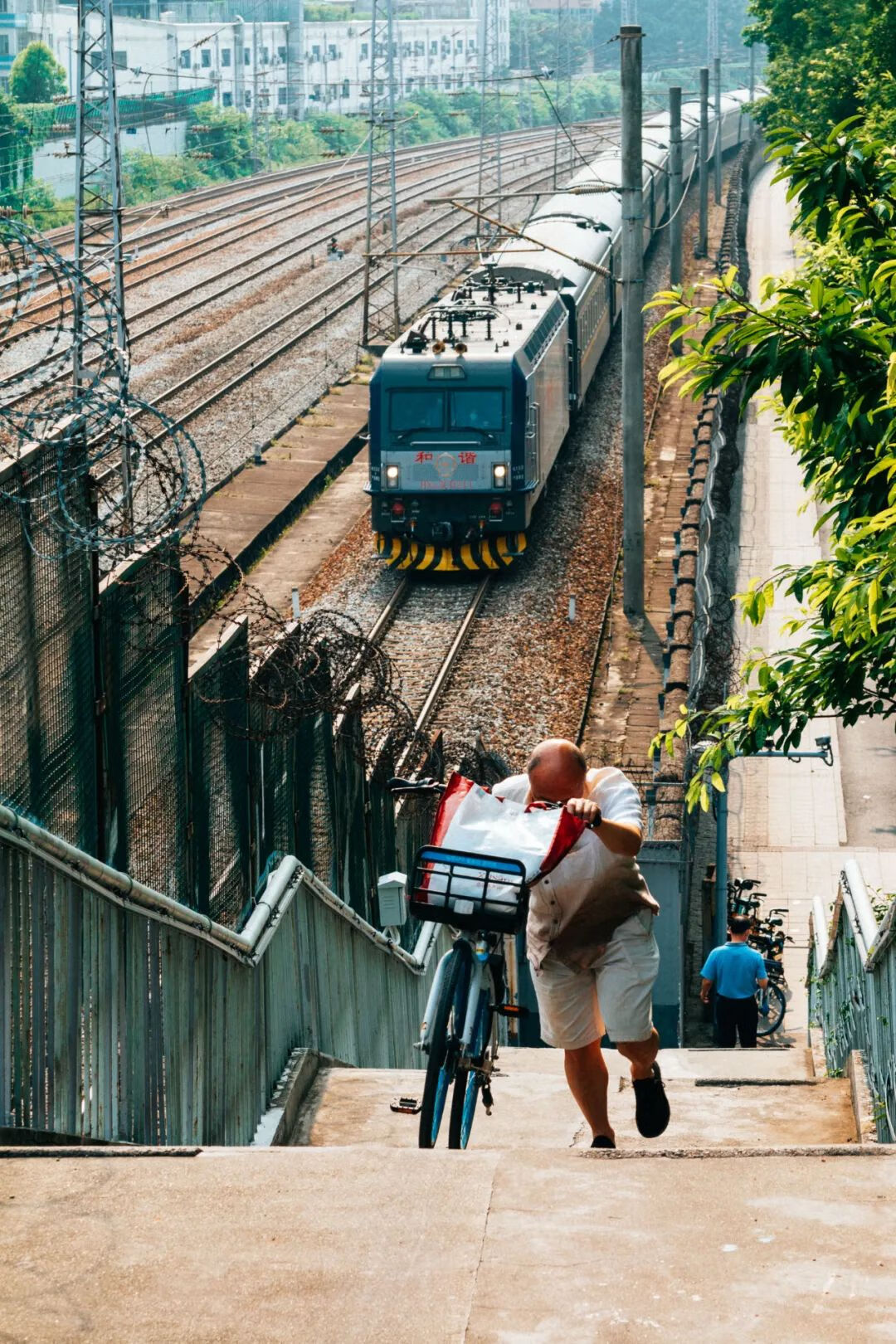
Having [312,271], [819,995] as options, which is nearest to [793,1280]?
[819,995]

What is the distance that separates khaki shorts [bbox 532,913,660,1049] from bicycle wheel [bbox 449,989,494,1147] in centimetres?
19

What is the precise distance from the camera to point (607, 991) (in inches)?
234

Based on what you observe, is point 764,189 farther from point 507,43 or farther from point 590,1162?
point 590,1162

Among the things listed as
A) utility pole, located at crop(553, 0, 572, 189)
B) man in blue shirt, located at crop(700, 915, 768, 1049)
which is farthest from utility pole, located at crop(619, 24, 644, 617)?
utility pole, located at crop(553, 0, 572, 189)

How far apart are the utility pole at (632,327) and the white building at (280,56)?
51.4m

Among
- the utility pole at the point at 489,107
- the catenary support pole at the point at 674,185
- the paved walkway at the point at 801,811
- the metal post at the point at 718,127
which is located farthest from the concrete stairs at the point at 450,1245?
the metal post at the point at 718,127

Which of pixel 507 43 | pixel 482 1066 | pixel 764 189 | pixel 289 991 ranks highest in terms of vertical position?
pixel 507 43

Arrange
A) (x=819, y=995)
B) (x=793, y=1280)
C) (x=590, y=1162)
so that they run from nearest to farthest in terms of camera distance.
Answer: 1. (x=793, y=1280)
2. (x=590, y=1162)
3. (x=819, y=995)

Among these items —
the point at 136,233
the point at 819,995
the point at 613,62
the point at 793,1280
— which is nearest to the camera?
the point at 793,1280

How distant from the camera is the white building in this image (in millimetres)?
86062

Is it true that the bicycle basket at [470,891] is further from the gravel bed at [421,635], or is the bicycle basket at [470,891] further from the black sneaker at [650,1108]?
the gravel bed at [421,635]

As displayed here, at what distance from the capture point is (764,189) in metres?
81.8

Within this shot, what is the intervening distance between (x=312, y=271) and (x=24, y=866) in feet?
157

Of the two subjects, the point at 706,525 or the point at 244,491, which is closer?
the point at 706,525
